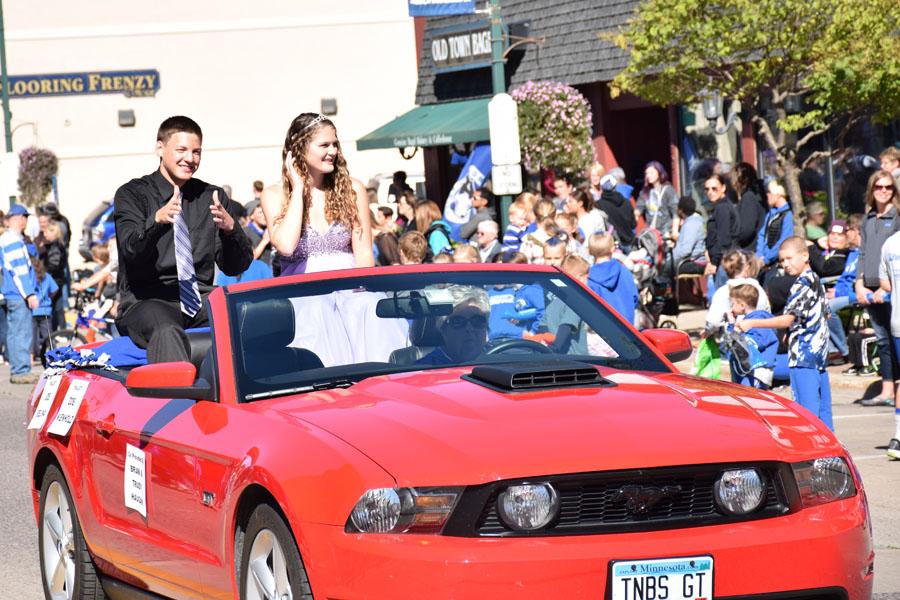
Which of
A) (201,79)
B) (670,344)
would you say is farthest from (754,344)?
(201,79)

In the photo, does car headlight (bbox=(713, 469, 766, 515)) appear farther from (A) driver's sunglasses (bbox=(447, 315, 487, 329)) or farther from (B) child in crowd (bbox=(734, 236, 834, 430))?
(B) child in crowd (bbox=(734, 236, 834, 430))

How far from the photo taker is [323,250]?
28.0 feet

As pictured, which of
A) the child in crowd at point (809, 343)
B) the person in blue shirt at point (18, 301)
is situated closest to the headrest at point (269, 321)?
the child in crowd at point (809, 343)

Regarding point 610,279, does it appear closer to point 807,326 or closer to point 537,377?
point 807,326

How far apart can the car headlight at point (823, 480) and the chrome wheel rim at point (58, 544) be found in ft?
11.2

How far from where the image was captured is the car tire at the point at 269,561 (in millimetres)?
4922

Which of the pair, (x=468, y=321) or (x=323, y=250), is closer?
(x=468, y=321)

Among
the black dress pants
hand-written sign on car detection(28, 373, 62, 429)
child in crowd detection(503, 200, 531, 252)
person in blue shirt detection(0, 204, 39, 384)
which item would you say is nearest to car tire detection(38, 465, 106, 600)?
hand-written sign on car detection(28, 373, 62, 429)

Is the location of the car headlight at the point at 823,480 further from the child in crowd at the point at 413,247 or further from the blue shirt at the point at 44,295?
the blue shirt at the point at 44,295

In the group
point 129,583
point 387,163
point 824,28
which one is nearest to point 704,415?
point 129,583

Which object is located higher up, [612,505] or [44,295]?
[612,505]

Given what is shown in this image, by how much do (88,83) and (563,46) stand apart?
18.6m

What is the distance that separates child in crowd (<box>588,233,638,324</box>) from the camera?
1335 cm

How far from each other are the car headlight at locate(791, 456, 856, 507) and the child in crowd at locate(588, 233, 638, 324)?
319 inches
